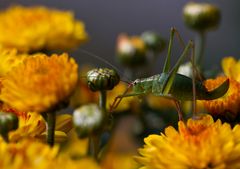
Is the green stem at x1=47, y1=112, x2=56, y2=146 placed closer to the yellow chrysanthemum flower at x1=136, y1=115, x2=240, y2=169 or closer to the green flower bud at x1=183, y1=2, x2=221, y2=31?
the yellow chrysanthemum flower at x1=136, y1=115, x2=240, y2=169

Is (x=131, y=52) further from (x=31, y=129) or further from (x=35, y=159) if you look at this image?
(x=35, y=159)

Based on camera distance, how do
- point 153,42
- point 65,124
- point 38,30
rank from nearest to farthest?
point 65,124
point 38,30
point 153,42

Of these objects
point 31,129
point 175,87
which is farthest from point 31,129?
point 175,87

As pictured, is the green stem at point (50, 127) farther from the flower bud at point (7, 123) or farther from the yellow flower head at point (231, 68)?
the yellow flower head at point (231, 68)

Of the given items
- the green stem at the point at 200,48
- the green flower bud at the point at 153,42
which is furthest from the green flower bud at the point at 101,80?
the green flower bud at the point at 153,42

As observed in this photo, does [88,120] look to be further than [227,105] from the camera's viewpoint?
No

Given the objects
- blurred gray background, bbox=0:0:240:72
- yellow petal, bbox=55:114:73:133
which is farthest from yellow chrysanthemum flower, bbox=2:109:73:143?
blurred gray background, bbox=0:0:240:72
